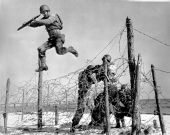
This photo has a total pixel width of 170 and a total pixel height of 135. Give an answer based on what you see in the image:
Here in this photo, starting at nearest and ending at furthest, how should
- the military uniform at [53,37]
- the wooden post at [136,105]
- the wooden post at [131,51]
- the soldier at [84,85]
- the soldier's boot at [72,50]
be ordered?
the wooden post at [136,105] < the wooden post at [131,51] < the soldier at [84,85] < the military uniform at [53,37] < the soldier's boot at [72,50]

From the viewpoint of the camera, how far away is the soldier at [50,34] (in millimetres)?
8531

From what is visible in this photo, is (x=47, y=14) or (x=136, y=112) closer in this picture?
(x=136, y=112)

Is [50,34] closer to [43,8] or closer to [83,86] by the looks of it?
[43,8]

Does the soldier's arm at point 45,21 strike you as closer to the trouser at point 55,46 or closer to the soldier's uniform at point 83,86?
the trouser at point 55,46

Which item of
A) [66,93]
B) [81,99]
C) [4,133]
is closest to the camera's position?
[66,93]

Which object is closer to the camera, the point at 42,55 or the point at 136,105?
the point at 136,105

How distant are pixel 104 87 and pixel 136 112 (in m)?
1.16

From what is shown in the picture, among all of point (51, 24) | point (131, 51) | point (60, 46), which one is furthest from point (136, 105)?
point (51, 24)

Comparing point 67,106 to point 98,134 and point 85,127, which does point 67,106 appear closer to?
point 98,134

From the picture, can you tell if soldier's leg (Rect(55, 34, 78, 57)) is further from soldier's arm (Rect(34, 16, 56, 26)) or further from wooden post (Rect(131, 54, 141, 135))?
wooden post (Rect(131, 54, 141, 135))

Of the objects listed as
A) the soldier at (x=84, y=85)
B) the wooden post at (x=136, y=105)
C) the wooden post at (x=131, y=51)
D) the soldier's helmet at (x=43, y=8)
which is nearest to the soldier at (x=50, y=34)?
the soldier's helmet at (x=43, y=8)

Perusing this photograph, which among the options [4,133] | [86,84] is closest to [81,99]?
[86,84]

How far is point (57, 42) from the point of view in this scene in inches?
343

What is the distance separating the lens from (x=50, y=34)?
348 inches
